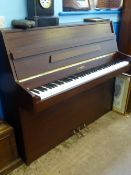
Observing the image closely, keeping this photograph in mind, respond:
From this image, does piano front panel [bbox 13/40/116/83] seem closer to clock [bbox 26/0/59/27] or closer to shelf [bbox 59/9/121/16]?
clock [bbox 26/0/59/27]

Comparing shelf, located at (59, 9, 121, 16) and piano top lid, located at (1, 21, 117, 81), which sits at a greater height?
shelf, located at (59, 9, 121, 16)

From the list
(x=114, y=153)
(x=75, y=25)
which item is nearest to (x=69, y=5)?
(x=75, y=25)

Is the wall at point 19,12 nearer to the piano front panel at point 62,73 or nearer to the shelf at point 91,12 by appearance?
the shelf at point 91,12

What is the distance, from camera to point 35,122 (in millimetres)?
1688

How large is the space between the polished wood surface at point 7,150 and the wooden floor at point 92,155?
7 cm

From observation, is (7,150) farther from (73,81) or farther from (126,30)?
(126,30)

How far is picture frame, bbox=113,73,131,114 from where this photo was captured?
2.42m

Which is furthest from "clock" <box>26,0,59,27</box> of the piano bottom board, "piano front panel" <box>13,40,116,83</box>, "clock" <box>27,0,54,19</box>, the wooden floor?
the wooden floor

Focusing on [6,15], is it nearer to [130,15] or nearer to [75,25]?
[75,25]

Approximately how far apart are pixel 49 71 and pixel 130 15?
136 cm

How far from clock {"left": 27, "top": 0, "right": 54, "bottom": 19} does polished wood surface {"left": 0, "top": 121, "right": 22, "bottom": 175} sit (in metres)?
0.95

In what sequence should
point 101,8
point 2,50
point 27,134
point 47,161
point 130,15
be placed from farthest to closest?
point 101,8
point 130,15
point 47,161
point 27,134
point 2,50

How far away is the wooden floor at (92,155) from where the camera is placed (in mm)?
1740

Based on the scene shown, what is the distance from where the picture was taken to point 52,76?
1628 millimetres
